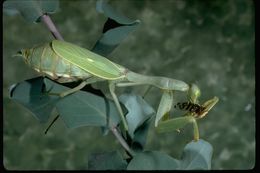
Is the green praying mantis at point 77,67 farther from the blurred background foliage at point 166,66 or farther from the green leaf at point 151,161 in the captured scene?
the blurred background foliage at point 166,66

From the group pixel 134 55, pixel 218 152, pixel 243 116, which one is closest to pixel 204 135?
pixel 218 152

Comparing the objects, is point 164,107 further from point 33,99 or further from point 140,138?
point 33,99

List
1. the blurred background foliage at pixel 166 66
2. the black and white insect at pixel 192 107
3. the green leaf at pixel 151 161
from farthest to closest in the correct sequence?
1. the blurred background foliage at pixel 166 66
2. the black and white insect at pixel 192 107
3. the green leaf at pixel 151 161

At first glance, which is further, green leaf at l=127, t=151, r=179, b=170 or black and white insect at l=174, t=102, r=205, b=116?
black and white insect at l=174, t=102, r=205, b=116

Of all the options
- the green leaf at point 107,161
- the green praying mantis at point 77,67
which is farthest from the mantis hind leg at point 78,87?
the green leaf at point 107,161

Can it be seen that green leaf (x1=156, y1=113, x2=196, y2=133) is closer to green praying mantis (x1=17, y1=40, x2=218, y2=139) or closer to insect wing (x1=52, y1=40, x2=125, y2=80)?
green praying mantis (x1=17, y1=40, x2=218, y2=139)

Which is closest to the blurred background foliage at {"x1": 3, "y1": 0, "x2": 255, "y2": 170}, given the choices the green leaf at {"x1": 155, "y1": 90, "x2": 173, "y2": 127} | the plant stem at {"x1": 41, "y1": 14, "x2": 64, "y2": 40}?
the green leaf at {"x1": 155, "y1": 90, "x2": 173, "y2": 127}
